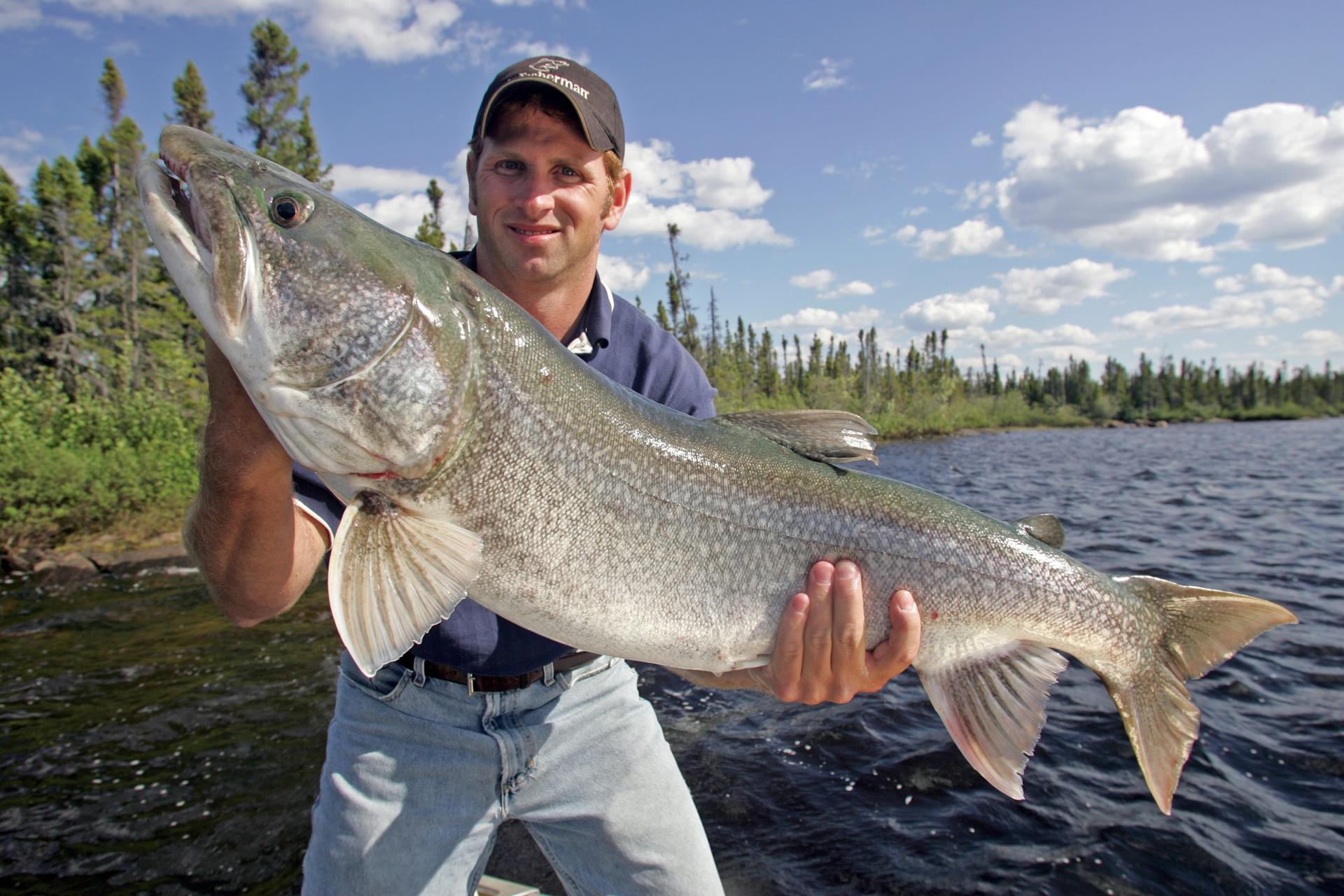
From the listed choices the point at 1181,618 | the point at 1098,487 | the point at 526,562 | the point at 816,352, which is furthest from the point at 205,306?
the point at 816,352

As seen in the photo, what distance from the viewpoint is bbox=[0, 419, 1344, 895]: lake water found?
15.5 feet

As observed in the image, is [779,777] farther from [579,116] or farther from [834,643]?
[579,116]

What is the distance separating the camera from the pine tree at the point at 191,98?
32.8 meters

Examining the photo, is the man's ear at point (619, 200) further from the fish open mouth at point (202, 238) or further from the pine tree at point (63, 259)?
the pine tree at point (63, 259)

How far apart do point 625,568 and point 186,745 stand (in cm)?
643

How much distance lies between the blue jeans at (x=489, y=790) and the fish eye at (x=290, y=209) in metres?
1.54

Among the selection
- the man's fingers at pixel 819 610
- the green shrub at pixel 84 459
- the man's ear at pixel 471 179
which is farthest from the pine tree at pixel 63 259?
the man's fingers at pixel 819 610

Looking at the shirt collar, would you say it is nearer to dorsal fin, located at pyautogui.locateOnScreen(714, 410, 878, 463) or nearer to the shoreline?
dorsal fin, located at pyautogui.locateOnScreen(714, 410, 878, 463)

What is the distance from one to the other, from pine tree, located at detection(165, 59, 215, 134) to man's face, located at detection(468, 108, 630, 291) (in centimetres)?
3838

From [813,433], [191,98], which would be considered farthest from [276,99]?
[813,433]

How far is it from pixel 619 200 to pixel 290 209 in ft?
5.77

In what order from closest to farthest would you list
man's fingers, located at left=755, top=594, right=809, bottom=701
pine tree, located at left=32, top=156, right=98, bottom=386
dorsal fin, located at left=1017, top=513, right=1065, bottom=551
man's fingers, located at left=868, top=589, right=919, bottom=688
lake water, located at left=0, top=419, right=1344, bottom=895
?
man's fingers, located at left=755, top=594, right=809, bottom=701 → man's fingers, located at left=868, top=589, right=919, bottom=688 → dorsal fin, located at left=1017, top=513, right=1065, bottom=551 → lake water, located at left=0, top=419, right=1344, bottom=895 → pine tree, located at left=32, top=156, right=98, bottom=386

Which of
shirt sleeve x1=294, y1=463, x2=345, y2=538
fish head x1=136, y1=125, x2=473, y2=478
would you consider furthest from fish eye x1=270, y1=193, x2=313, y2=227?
shirt sleeve x1=294, y1=463, x2=345, y2=538

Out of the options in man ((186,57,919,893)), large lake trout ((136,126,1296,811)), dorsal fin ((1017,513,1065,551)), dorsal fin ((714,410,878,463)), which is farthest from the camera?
dorsal fin ((1017,513,1065,551))
